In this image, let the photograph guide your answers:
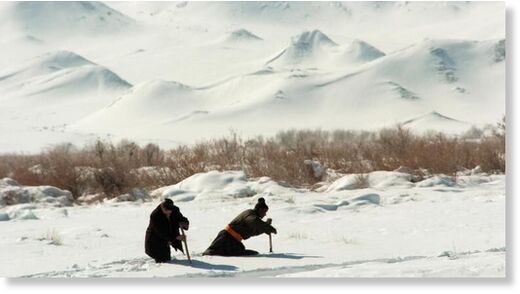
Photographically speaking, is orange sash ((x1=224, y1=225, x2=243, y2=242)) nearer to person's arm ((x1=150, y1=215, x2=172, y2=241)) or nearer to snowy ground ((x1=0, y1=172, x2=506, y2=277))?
snowy ground ((x1=0, y1=172, x2=506, y2=277))

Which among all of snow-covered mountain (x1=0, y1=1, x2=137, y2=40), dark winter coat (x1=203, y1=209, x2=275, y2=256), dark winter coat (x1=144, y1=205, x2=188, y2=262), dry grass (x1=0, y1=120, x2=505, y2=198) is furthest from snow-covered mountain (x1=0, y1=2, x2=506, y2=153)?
dark winter coat (x1=144, y1=205, x2=188, y2=262)

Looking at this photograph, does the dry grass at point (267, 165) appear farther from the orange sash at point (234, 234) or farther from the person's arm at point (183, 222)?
the person's arm at point (183, 222)

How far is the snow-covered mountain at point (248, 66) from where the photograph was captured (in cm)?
6256

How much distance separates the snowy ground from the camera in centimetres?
777

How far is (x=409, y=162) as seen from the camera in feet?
56.7

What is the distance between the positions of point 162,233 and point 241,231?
0.83 metres

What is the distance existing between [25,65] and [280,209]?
104599mm

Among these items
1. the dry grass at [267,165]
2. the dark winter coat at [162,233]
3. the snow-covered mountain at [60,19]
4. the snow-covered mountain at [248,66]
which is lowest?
the dark winter coat at [162,233]

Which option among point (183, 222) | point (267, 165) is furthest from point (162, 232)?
point (267, 165)

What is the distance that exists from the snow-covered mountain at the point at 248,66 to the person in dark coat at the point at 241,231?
41285 mm

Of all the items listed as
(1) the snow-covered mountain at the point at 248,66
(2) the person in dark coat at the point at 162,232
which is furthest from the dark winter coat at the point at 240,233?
(1) the snow-covered mountain at the point at 248,66

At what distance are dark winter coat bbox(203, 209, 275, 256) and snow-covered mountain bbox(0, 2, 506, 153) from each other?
41.3m

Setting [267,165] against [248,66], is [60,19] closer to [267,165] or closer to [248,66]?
[248,66]

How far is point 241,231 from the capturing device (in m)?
8.53
